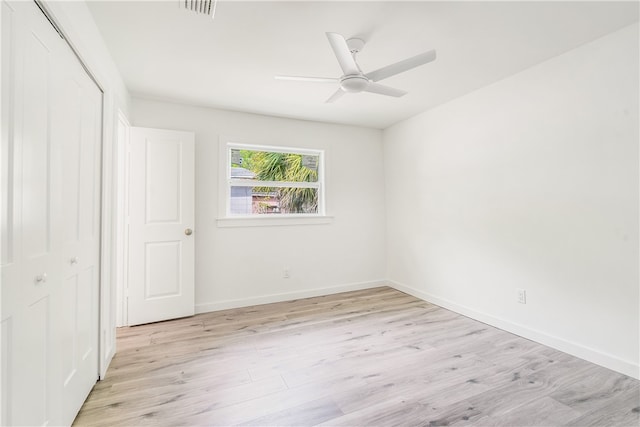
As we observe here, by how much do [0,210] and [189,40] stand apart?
170 cm

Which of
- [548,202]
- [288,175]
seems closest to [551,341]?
[548,202]

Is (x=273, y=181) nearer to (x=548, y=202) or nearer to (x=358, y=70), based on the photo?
(x=358, y=70)

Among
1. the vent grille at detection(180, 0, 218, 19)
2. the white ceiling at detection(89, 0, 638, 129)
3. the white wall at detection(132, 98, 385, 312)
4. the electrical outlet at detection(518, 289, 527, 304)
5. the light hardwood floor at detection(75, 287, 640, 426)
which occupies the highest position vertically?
the white ceiling at detection(89, 0, 638, 129)

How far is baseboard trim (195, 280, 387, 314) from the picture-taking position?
3.34 m

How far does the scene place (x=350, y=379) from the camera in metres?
1.97

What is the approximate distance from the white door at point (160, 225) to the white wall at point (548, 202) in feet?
9.42

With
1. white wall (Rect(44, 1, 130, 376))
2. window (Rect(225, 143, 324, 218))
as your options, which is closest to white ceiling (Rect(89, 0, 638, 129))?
white wall (Rect(44, 1, 130, 376))

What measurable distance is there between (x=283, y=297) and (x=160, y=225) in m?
1.68

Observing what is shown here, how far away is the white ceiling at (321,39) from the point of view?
5.92 ft

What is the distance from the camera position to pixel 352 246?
4176mm

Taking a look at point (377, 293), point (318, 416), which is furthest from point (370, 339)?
point (377, 293)

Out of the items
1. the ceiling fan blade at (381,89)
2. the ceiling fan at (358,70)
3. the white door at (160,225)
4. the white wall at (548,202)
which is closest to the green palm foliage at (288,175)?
the white door at (160,225)

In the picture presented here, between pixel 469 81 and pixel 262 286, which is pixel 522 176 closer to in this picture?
pixel 469 81

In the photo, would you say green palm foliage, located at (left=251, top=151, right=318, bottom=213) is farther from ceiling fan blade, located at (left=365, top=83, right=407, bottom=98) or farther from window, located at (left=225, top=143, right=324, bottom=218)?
ceiling fan blade, located at (left=365, top=83, right=407, bottom=98)
